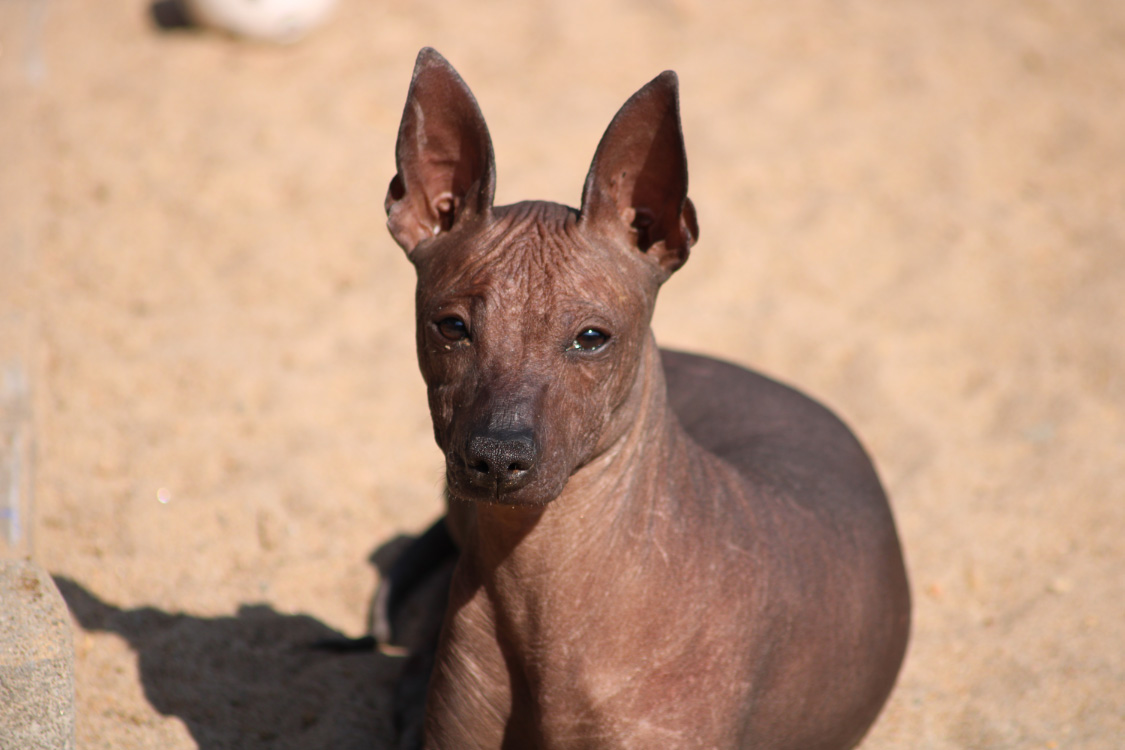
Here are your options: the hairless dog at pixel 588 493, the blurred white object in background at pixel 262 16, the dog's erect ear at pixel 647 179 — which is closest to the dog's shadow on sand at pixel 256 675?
the hairless dog at pixel 588 493

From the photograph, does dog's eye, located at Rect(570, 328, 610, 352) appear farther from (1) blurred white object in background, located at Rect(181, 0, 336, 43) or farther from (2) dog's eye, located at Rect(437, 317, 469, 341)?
(1) blurred white object in background, located at Rect(181, 0, 336, 43)

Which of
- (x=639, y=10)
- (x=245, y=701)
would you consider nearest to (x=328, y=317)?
(x=245, y=701)

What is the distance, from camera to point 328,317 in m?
4.82

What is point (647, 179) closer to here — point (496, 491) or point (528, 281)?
point (528, 281)

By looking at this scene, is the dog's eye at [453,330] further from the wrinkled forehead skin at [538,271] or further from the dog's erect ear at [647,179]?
the dog's erect ear at [647,179]

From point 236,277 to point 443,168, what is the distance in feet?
9.61

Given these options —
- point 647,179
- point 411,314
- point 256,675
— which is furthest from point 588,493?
point 411,314

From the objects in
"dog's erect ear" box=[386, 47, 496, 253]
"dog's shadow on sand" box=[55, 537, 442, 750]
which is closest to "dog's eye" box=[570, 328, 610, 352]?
"dog's erect ear" box=[386, 47, 496, 253]

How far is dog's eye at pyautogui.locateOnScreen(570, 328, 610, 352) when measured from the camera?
2.06 metres

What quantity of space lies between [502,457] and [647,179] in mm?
728

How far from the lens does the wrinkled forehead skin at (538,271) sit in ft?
6.71

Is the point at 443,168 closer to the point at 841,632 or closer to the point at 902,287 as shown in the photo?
the point at 841,632

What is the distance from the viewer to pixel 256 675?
3.14m

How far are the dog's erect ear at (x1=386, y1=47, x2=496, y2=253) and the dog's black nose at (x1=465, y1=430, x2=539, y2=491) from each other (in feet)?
1.76
